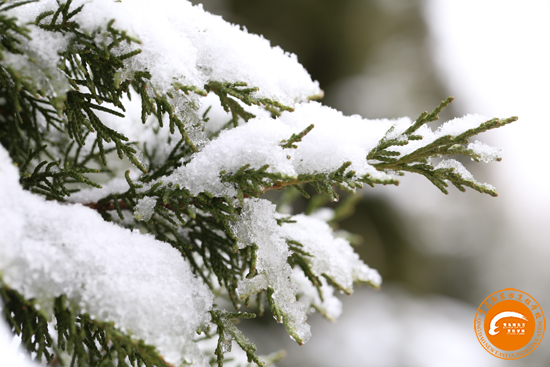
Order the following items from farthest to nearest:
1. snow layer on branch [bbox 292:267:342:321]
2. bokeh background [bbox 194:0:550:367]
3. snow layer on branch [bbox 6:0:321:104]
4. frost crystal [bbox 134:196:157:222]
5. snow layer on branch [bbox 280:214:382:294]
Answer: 1. bokeh background [bbox 194:0:550:367]
2. snow layer on branch [bbox 292:267:342:321]
3. snow layer on branch [bbox 280:214:382:294]
4. frost crystal [bbox 134:196:157:222]
5. snow layer on branch [bbox 6:0:321:104]

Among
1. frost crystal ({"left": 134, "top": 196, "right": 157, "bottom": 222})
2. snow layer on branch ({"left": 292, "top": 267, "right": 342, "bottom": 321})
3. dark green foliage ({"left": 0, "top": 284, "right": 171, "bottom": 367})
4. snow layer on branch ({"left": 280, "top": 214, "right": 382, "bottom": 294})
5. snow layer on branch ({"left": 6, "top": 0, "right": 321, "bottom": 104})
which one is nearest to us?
dark green foliage ({"left": 0, "top": 284, "right": 171, "bottom": 367})

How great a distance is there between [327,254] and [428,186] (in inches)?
250

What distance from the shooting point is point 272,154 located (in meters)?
1.07

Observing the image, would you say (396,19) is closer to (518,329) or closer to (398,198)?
(398,198)

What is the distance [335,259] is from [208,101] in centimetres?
100

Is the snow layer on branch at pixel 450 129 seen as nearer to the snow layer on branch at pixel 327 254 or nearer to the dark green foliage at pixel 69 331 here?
the snow layer on branch at pixel 327 254

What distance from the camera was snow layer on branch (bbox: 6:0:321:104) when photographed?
3.48 feet

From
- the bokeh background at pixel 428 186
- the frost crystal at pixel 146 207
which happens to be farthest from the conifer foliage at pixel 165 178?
the bokeh background at pixel 428 186

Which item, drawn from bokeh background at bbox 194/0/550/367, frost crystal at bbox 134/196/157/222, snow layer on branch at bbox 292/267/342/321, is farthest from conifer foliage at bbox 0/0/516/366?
bokeh background at bbox 194/0/550/367

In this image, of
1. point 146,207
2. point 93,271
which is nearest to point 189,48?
point 146,207

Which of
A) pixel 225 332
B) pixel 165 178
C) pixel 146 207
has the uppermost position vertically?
pixel 165 178

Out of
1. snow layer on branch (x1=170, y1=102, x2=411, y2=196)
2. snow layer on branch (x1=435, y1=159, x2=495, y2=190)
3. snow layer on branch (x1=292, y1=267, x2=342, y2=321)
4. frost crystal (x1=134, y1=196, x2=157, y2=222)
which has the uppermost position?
snow layer on branch (x1=435, y1=159, x2=495, y2=190)

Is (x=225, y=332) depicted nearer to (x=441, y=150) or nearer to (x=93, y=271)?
(x=93, y=271)

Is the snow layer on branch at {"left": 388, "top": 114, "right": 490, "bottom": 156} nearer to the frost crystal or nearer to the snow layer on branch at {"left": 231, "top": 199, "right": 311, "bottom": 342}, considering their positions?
the snow layer on branch at {"left": 231, "top": 199, "right": 311, "bottom": 342}
